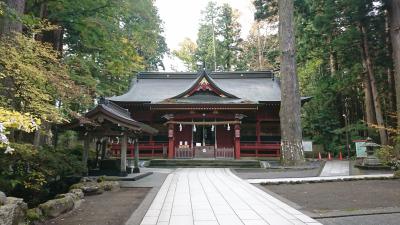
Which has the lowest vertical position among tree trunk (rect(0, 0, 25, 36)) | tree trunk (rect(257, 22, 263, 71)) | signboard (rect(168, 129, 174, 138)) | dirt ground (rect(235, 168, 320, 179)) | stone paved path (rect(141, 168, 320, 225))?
stone paved path (rect(141, 168, 320, 225))

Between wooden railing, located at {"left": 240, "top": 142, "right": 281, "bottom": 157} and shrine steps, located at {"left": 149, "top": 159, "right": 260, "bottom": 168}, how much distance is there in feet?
7.26

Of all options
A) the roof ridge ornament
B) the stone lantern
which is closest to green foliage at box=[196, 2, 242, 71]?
the roof ridge ornament

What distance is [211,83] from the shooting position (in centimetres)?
2134

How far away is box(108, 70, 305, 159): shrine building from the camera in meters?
19.8

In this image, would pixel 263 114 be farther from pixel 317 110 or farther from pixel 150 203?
pixel 150 203

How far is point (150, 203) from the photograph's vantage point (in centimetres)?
674

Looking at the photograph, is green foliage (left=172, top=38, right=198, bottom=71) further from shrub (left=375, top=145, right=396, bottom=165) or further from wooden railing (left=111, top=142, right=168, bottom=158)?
shrub (left=375, top=145, right=396, bottom=165)

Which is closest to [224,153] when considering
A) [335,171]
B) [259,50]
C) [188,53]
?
[335,171]

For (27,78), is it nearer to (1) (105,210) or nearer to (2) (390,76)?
(1) (105,210)

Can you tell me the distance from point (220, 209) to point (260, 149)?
1451 centimetres

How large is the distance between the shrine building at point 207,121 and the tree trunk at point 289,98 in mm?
3997

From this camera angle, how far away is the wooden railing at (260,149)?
2002cm

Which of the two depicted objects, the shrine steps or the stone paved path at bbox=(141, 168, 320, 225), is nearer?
the stone paved path at bbox=(141, 168, 320, 225)

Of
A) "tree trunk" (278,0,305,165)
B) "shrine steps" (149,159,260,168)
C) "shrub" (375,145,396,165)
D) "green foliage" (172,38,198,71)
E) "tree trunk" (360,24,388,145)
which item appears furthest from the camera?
"green foliage" (172,38,198,71)
